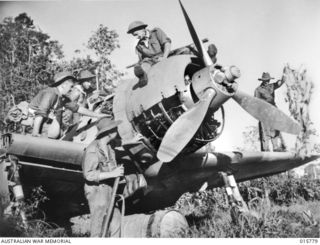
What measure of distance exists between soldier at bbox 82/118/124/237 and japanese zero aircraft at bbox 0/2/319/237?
0.23m

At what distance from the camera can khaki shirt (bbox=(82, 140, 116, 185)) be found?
21.9 feet

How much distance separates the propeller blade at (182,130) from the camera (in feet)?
20.5

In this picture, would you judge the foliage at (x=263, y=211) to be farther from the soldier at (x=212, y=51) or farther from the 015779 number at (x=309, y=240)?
the soldier at (x=212, y=51)

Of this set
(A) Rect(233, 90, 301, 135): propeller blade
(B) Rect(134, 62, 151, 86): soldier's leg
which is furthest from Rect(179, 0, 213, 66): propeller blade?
(A) Rect(233, 90, 301, 135): propeller blade

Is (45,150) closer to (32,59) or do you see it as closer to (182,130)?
(182,130)

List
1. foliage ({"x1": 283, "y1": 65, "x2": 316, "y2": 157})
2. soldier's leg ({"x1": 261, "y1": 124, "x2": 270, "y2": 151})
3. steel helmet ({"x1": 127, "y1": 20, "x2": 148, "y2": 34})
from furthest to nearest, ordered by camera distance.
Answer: soldier's leg ({"x1": 261, "y1": 124, "x2": 270, "y2": 151}) < foliage ({"x1": 283, "y1": 65, "x2": 316, "y2": 157}) < steel helmet ({"x1": 127, "y1": 20, "x2": 148, "y2": 34})

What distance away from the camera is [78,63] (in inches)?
552

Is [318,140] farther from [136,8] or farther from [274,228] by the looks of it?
[136,8]

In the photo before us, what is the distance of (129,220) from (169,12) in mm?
4552

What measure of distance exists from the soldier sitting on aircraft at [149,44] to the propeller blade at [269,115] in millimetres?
1457

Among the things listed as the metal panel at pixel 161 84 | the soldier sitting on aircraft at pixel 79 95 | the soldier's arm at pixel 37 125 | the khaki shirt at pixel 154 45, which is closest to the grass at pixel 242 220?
the soldier's arm at pixel 37 125

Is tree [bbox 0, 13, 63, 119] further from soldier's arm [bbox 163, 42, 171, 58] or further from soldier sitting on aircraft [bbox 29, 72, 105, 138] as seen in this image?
soldier's arm [bbox 163, 42, 171, 58]

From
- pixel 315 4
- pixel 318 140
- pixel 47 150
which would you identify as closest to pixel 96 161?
pixel 47 150

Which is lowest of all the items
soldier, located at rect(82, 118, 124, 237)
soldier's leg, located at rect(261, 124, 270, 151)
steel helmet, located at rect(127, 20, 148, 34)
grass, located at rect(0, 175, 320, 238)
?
grass, located at rect(0, 175, 320, 238)
